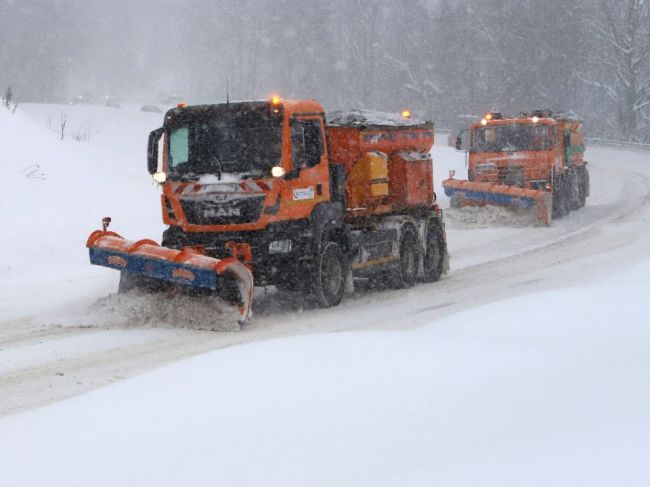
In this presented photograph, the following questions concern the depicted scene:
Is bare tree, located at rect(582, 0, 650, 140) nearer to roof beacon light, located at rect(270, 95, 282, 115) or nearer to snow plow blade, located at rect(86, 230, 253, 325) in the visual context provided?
roof beacon light, located at rect(270, 95, 282, 115)

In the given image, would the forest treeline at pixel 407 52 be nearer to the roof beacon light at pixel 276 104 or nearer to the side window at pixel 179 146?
the roof beacon light at pixel 276 104

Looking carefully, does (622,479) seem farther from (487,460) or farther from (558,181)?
(558,181)

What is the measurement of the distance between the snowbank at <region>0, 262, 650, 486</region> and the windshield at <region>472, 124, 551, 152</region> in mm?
16890

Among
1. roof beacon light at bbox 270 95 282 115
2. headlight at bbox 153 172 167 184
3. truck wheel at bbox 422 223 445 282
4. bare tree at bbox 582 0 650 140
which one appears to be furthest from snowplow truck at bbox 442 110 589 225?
bare tree at bbox 582 0 650 140

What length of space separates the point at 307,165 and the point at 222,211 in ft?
3.89

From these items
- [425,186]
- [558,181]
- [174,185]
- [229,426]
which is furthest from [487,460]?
[558,181]

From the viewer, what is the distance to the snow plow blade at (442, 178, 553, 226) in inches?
874

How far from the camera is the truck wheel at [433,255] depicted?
1523cm

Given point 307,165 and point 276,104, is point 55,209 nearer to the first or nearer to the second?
point 307,165

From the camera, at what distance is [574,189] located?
2700cm

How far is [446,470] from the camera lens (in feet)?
14.9

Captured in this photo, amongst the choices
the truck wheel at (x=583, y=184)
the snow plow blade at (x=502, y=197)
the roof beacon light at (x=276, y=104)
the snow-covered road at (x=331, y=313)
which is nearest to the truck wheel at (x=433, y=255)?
the snow-covered road at (x=331, y=313)

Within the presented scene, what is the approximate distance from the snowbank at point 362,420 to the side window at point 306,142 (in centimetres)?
476

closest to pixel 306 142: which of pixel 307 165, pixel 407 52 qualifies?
pixel 307 165
